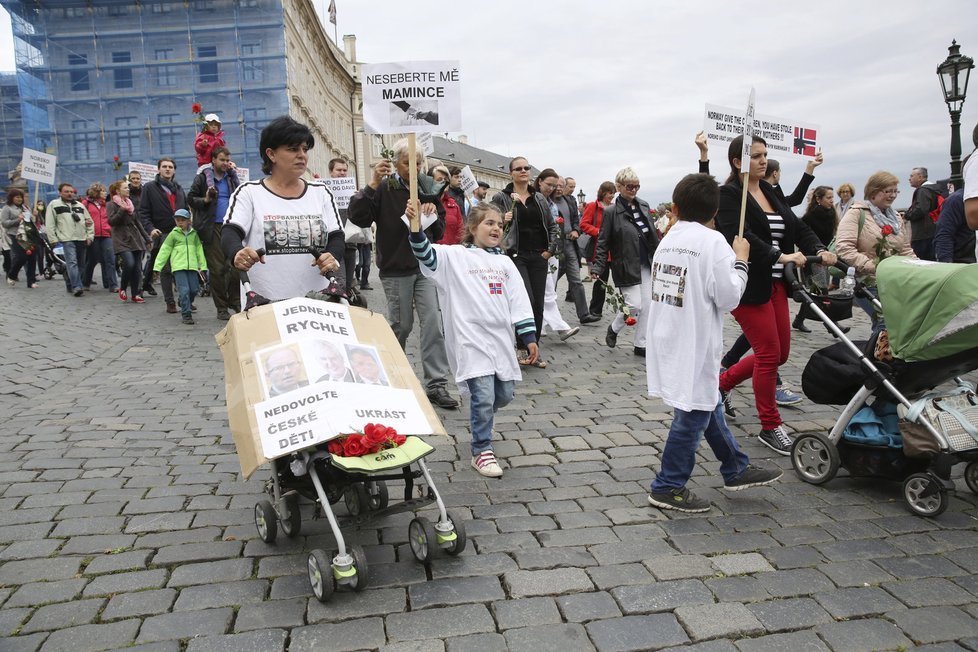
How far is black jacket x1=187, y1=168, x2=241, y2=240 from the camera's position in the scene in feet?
33.1

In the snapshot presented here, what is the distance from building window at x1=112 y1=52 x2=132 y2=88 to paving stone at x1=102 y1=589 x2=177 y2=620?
3672 centimetres

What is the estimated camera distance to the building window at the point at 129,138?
3397cm

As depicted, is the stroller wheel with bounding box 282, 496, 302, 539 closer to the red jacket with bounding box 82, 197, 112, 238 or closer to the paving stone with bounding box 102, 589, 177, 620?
the paving stone with bounding box 102, 589, 177, 620

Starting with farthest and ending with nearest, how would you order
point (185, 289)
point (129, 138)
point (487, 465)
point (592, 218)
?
point (129, 138)
point (592, 218)
point (185, 289)
point (487, 465)

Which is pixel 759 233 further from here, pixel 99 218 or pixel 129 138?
pixel 129 138

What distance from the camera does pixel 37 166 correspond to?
1611 cm

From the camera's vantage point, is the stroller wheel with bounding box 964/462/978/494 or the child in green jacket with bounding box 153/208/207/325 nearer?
the stroller wheel with bounding box 964/462/978/494

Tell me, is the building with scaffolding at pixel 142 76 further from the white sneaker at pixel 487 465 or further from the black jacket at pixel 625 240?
the white sneaker at pixel 487 465

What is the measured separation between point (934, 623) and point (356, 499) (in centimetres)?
264

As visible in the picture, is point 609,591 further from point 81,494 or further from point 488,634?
point 81,494

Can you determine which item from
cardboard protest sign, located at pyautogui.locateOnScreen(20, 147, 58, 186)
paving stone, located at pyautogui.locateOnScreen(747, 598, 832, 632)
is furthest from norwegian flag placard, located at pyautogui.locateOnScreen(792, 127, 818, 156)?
cardboard protest sign, located at pyautogui.locateOnScreen(20, 147, 58, 186)

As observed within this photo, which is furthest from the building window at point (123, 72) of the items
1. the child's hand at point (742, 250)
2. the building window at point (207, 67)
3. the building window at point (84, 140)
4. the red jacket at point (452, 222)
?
the child's hand at point (742, 250)

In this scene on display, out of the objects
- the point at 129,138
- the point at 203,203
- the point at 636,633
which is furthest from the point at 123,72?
the point at 636,633

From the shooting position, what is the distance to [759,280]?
505cm
